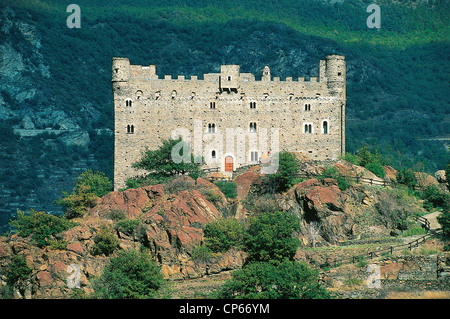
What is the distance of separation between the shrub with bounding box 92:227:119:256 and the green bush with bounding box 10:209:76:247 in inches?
144

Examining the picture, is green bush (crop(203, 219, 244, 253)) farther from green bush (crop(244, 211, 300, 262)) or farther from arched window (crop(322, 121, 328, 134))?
arched window (crop(322, 121, 328, 134))

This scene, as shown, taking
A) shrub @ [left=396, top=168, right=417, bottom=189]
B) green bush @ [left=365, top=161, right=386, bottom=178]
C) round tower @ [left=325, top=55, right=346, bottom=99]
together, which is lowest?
shrub @ [left=396, top=168, right=417, bottom=189]

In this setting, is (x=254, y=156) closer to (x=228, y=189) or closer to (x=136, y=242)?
(x=228, y=189)

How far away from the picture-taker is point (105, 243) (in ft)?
228

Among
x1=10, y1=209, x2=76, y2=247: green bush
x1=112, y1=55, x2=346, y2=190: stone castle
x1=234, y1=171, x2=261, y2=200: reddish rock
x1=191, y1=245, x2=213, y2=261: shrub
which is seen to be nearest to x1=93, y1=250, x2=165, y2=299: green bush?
x1=191, y1=245, x2=213, y2=261: shrub

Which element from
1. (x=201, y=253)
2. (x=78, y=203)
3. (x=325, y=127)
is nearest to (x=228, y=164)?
(x=325, y=127)

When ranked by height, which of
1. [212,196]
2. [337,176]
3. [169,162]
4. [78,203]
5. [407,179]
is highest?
[169,162]

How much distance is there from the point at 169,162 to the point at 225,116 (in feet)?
24.0

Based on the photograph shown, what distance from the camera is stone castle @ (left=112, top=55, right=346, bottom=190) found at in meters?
84.8

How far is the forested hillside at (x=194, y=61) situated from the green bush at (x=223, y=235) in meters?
71.3

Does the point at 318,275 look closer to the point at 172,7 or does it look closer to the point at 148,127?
the point at 148,127

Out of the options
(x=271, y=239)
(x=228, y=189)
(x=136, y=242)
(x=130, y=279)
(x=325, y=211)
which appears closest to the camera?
(x=130, y=279)

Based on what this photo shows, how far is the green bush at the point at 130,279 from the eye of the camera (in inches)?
2341
